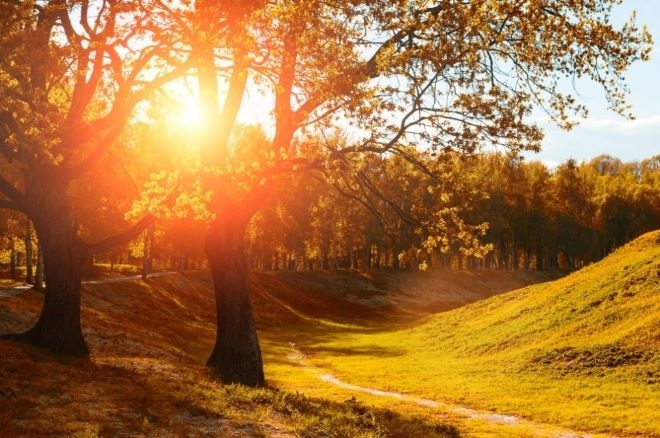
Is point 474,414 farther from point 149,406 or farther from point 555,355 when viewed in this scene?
point 149,406

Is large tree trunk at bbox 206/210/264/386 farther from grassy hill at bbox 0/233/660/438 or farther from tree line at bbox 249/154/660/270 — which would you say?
tree line at bbox 249/154/660/270

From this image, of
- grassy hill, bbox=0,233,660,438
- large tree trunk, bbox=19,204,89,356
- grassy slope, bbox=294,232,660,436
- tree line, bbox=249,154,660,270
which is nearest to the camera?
grassy hill, bbox=0,233,660,438

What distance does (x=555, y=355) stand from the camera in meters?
32.9

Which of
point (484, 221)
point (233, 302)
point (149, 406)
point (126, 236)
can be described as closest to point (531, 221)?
point (484, 221)

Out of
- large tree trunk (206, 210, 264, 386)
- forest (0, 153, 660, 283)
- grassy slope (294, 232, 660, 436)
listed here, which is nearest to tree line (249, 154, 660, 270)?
forest (0, 153, 660, 283)

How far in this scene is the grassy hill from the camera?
50.4 feet

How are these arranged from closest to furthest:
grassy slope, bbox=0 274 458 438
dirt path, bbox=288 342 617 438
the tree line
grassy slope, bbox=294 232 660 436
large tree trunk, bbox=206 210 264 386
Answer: grassy slope, bbox=0 274 458 438, dirt path, bbox=288 342 617 438, large tree trunk, bbox=206 210 264 386, grassy slope, bbox=294 232 660 436, the tree line

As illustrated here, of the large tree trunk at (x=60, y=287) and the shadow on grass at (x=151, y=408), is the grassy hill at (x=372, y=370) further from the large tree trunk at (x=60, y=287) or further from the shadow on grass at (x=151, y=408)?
the large tree trunk at (x=60, y=287)

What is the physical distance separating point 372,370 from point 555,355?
411 inches

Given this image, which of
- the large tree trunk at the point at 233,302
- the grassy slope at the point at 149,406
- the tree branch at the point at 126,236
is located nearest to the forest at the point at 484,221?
the tree branch at the point at 126,236

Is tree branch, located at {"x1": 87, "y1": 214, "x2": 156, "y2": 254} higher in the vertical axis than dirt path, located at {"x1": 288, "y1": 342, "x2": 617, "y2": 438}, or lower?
higher

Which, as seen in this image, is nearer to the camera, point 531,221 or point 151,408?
point 151,408

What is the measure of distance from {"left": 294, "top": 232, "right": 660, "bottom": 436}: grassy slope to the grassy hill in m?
0.11

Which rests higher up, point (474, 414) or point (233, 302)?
point (233, 302)
